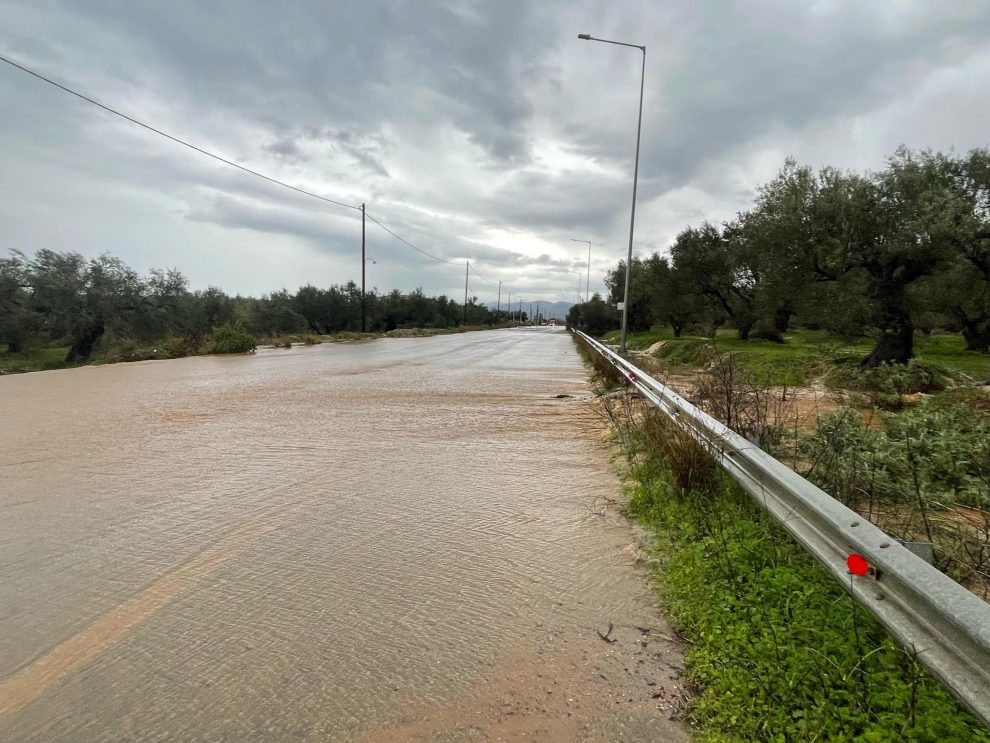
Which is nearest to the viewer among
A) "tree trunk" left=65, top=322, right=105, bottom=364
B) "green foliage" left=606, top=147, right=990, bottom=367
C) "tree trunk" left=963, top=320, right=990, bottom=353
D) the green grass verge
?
the green grass verge

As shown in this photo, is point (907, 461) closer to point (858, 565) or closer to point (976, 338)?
point (858, 565)

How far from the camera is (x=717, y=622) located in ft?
7.88

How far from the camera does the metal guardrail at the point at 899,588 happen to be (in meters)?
1.53

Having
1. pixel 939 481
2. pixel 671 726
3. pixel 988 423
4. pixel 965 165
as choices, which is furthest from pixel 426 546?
pixel 965 165

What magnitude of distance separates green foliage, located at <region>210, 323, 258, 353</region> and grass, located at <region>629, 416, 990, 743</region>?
22.1m

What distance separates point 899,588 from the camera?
1900 millimetres

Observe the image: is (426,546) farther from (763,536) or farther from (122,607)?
(763,536)

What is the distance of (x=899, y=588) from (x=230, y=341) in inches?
935

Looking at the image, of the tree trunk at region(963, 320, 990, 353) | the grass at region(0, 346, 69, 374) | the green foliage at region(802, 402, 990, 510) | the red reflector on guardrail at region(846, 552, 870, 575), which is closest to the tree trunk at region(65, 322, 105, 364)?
the grass at region(0, 346, 69, 374)

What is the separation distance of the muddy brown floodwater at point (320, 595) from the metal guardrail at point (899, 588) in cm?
80

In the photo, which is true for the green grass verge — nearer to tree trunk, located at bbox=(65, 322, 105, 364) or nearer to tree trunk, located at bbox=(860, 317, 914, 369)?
tree trunk, located at bbox=(860, 317, 914, 369)

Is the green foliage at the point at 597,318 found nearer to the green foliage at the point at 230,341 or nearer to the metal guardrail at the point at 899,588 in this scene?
the green foliage at the point at 230,341

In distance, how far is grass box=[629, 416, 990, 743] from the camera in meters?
1.74

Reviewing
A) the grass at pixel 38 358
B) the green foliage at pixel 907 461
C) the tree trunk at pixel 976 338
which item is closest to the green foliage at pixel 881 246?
the green foliage at pixel 907 461
